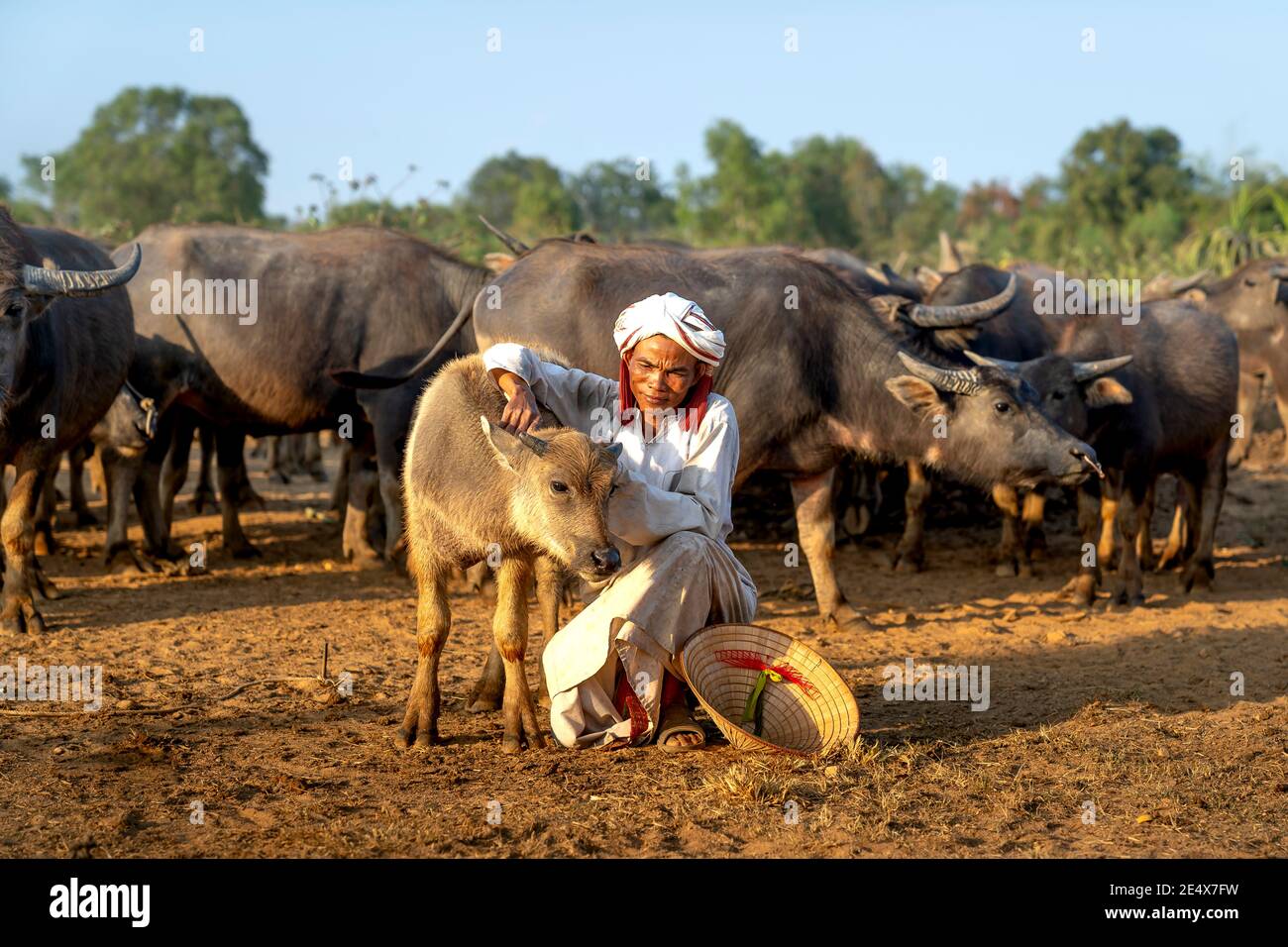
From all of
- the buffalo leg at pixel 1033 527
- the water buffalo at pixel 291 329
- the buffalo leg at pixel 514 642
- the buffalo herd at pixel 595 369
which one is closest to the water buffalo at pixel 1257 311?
the buffalo herd at pixel 595 369

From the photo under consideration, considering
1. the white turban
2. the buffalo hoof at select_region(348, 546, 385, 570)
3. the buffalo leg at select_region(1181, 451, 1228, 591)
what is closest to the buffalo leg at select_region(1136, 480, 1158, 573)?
the buffalo leg at select_region(1181, 451, 1228, 591)

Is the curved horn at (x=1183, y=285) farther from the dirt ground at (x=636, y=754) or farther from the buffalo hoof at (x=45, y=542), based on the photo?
the buffalo hoof at (x=45, y=542)

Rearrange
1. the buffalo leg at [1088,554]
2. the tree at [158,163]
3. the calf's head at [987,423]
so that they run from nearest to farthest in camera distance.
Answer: the calf's head at [987,423]
the buffalo leg at [1088,554]
the tree at [158,163]

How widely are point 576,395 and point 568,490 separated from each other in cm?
82

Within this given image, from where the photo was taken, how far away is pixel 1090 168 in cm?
3042

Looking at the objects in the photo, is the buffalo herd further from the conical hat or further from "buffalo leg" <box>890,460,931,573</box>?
the conical hat

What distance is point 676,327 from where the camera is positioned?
4.91m

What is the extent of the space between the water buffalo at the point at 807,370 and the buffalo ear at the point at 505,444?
2.74m

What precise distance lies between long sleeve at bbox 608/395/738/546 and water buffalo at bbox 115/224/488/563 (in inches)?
162

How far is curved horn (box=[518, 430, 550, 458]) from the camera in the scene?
480cm

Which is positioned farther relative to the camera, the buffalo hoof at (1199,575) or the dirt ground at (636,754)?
the buffalo hoof at (1199,575)

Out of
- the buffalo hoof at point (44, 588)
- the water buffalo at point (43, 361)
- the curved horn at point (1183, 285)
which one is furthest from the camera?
the curved horn at point (1183, 285)

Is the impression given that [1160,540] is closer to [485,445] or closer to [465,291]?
[465,291]

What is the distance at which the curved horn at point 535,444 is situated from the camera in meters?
4.80
